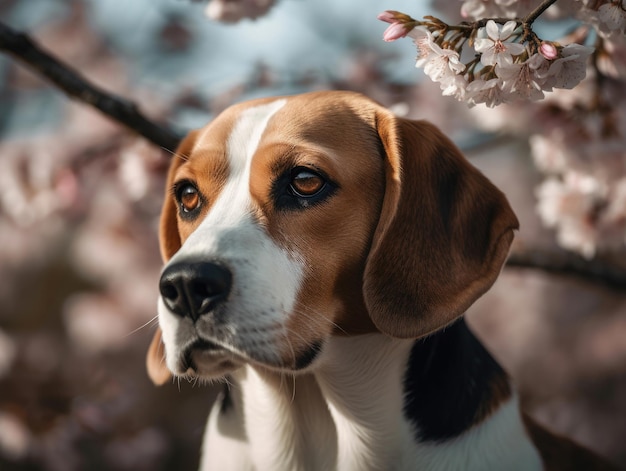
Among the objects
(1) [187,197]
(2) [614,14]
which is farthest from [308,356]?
(2) [614,14]

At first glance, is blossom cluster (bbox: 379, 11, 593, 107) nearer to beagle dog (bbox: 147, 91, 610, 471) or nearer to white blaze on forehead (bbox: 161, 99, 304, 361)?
beagle dog (bbox: 147, 91, 610, 471)

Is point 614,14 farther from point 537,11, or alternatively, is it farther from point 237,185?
point 237,185

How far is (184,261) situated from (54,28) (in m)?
4.74

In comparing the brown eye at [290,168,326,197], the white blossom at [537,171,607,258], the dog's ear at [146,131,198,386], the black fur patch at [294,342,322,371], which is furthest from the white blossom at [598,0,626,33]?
the white blossom at [537,171,607,258]

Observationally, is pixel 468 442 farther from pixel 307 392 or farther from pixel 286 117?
pixel 286 117

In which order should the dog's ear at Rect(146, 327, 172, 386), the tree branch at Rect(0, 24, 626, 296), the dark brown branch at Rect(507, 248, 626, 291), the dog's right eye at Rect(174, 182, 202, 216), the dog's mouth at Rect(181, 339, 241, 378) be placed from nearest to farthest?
the dog's mouth at Rect(181, 339, 241, 378), the dog's right eye at Rect(174, 182, 202, 216), the dog's ear at Rect(146, 327, 172, 386), the tree branch at Rect(0, 24, 626, 296), the dark brown branch at Rect(507, 248, 626, 291)

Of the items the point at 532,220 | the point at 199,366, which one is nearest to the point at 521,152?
the point at 532,220

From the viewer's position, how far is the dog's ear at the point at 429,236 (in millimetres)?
1946

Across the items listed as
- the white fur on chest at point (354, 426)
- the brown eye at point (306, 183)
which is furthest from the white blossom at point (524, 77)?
the white fur on chest at point (354, 426)

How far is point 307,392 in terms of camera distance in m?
2.23

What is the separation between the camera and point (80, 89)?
284cm

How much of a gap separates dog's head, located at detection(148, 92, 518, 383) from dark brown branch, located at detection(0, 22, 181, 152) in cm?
73

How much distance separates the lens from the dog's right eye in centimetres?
214

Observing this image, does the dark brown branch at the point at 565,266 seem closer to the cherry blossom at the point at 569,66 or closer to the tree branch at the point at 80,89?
the cherry blossom at the point at 569,66
